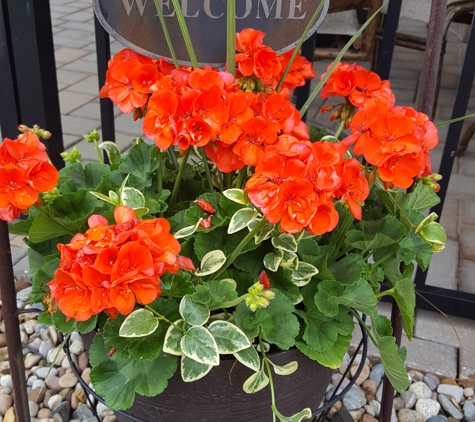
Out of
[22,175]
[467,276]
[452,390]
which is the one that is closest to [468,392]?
[452,390]

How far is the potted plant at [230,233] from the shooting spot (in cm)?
70

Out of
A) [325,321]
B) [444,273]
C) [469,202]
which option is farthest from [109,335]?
[469,202]

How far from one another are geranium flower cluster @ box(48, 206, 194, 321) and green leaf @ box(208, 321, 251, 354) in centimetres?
17

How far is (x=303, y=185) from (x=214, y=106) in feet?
0.60

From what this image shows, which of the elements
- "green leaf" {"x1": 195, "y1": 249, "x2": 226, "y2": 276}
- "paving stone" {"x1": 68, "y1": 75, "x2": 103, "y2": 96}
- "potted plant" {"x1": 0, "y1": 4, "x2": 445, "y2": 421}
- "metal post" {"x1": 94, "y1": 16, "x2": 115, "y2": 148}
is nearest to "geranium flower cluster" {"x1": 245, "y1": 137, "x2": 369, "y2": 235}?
"potted plant" {"x1": 0, "y1": 4, "x2": 445, "y2": 421}

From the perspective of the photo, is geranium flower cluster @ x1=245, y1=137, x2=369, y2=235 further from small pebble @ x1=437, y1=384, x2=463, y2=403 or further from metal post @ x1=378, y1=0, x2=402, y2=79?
small pebble @ x1=437, y1=384, x2=463, y2=403

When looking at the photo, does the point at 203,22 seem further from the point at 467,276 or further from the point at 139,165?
the point at 467,276

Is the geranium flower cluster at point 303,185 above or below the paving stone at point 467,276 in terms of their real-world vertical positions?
above

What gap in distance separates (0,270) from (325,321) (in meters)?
0.53

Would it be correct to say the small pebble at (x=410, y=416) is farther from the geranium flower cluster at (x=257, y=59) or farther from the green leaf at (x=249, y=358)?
the geranium flower cluster at (x=257, y=59)

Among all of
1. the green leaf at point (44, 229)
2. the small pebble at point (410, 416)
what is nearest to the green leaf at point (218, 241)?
the green leaf at point (44, 229)

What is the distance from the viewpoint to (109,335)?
83 centimetres

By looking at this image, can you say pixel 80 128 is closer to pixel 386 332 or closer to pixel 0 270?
pixel 0 270

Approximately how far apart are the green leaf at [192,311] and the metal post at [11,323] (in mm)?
291
